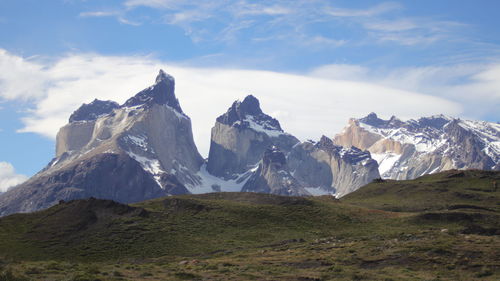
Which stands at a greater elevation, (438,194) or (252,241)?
(438,194)

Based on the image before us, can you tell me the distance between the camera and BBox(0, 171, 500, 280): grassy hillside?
6188 centimetres

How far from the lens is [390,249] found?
72188 mm

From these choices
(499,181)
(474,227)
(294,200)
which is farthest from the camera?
(499,181)

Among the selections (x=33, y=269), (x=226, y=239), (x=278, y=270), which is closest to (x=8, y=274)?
(x=33, y=269)

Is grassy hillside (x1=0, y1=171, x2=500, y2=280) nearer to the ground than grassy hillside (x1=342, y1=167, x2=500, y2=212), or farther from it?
nearer to the ground

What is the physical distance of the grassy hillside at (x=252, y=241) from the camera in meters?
61.9

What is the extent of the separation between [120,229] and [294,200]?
148ft

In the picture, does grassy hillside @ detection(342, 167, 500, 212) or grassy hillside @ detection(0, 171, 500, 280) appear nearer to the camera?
grassy hillside @ detection(0, 171, 500, 280)

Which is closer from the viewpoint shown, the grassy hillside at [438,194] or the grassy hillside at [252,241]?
the grassy hillside at [252,241]

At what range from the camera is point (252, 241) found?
101m

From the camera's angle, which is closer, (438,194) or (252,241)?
(252,241)

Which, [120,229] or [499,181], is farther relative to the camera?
[499,181]

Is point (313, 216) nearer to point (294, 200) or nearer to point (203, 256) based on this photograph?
point (294, 200)

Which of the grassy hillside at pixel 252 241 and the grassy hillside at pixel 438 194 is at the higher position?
the grassy hillside at pixel 438 194
